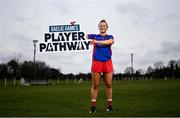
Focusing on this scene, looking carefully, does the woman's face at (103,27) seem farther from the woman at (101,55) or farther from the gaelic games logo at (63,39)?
the gaelic games logo at (63,39)

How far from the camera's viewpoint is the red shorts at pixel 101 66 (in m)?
7.31

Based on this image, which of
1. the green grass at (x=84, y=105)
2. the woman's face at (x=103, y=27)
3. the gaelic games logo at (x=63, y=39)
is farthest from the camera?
the gaelic games logo at (x=63, y=39)

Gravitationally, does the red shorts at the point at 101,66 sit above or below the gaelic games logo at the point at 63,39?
below

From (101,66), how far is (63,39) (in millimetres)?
3108

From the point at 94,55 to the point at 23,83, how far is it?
38.2 m

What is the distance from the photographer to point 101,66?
24.1 feet

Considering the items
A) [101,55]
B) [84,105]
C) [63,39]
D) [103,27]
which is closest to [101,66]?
[101,55]

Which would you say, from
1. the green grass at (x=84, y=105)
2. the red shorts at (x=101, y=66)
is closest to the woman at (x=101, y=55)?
the red shorts at (x=101, y=66)

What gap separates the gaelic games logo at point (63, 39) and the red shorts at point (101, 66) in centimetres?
204

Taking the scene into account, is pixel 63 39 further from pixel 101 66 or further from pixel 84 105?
pixel 101 66

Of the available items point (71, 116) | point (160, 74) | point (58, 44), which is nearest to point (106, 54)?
point (71, 116)

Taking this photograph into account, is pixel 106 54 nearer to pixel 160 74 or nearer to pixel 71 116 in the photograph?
pixel 71 116

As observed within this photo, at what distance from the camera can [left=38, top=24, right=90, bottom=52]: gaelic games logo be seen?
9.62 metres

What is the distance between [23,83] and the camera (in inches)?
1752
